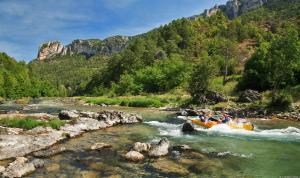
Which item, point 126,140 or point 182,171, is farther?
point 126,140

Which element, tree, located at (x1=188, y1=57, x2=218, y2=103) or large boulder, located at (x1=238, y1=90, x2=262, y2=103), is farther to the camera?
tree, located at (x1=188, y1=57, x2=218, y2=103)

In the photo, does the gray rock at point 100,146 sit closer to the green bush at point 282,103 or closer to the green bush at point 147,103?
the green bush at point 282,103

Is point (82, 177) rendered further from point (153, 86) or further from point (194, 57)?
point (194, 57)

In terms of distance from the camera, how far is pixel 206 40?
138 metres

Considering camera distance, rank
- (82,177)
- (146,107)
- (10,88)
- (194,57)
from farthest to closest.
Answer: (194,57), (10,88), (146,107), (82,177)

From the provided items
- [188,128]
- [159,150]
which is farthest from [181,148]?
[188,128]

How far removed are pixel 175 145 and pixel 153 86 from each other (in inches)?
2843

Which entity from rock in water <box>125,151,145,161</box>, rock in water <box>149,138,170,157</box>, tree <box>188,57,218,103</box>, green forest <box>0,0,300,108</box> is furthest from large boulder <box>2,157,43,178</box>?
tree <box>188,57,218,103</box>

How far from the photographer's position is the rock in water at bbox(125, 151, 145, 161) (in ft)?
69.2

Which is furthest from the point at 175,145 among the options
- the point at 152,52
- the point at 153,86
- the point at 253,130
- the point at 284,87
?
the point at 152,52

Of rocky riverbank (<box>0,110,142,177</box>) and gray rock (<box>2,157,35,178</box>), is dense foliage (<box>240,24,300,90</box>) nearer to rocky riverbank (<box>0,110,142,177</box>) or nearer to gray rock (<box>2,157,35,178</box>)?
rocky riverbank (<box>0,110,142,177</box>)

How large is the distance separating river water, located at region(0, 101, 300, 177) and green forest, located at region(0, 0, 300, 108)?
21.3 metres

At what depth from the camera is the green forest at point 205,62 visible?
5462 centimetres

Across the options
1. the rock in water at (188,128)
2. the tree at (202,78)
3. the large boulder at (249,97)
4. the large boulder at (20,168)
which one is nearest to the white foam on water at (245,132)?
the rock in water at (188,128)
